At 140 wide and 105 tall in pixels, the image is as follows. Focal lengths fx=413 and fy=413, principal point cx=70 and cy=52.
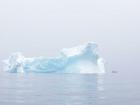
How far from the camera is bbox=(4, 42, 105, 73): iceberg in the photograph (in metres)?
30.6

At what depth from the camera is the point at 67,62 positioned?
31234 millimetres

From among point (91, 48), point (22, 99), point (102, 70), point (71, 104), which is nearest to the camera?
point (71, 104)

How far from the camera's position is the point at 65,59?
31.0 meters

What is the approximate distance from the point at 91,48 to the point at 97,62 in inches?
104

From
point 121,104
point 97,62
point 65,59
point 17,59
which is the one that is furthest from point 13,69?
point 121,104

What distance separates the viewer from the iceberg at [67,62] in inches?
1206

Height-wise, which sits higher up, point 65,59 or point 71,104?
point 65,59

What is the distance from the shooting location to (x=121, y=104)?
13750 millimetres

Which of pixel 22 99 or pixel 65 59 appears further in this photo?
pixel 65 59

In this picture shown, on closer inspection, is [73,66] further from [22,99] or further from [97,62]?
[22,99]

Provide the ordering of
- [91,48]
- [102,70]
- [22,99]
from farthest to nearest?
[102,70] → [91,48] → [22,99]

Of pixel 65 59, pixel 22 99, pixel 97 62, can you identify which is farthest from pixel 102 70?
pixel 22 99

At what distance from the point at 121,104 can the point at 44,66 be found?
61.2 ft

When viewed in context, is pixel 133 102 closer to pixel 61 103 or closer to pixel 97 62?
pixel 61 103
